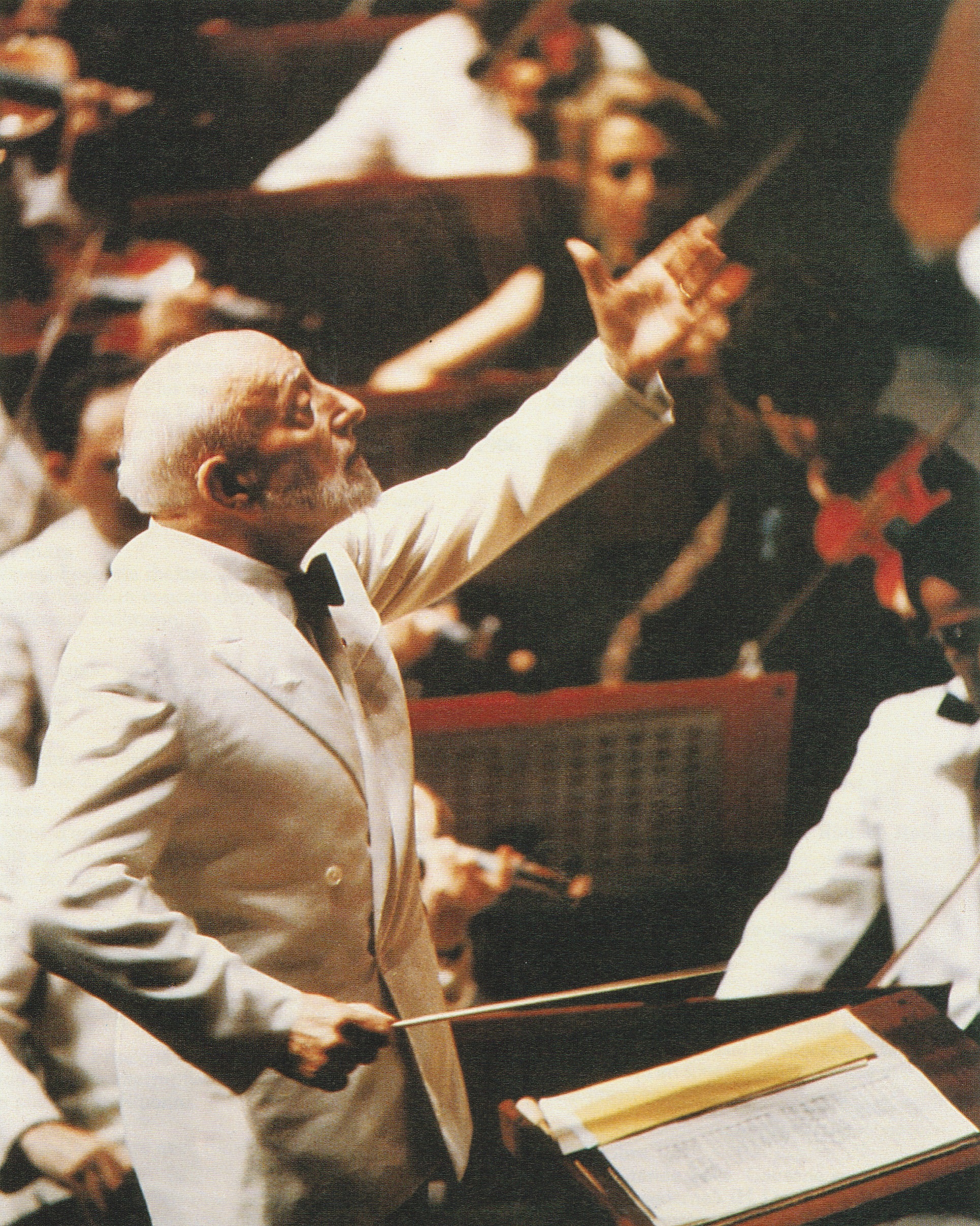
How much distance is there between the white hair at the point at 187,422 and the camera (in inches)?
56.0

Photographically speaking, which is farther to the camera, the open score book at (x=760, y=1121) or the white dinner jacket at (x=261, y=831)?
the open score book at (x=760, y=1121)

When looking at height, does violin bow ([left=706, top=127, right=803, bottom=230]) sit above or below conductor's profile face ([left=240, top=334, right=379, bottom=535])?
above

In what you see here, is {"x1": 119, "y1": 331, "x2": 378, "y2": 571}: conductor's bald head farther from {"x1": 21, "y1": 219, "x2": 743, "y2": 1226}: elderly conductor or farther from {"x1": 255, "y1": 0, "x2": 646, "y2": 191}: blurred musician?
{"x1": 255, "y1": 0, "x2": 646, "y2": 191}: blurred musician

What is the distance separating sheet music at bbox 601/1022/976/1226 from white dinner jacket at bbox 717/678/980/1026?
0.19 m

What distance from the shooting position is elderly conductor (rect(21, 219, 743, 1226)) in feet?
4.41

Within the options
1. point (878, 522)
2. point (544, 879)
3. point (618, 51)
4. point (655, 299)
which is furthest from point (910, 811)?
point (618, 51)

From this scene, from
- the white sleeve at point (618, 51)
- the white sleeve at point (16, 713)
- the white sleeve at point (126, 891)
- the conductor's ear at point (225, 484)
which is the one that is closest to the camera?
the white sleeve at point (126, 891)

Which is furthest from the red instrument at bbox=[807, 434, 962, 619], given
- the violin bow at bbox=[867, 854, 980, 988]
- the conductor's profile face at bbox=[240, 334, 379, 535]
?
the conductor's profile face at bbox=[240, 334, 379, 535]

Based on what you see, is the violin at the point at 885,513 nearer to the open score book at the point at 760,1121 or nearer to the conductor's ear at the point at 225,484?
the open score book at the point at 760,1121

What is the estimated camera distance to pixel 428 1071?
1.59 metres

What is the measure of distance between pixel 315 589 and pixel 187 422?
295mm

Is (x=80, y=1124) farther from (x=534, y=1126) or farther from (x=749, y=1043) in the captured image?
(x=749, y=1043)

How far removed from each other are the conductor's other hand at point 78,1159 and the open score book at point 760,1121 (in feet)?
2.13

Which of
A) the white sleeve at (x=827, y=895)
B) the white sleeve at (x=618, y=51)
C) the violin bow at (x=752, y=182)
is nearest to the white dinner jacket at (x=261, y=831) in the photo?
the violin bow at (x=752, y=182)
